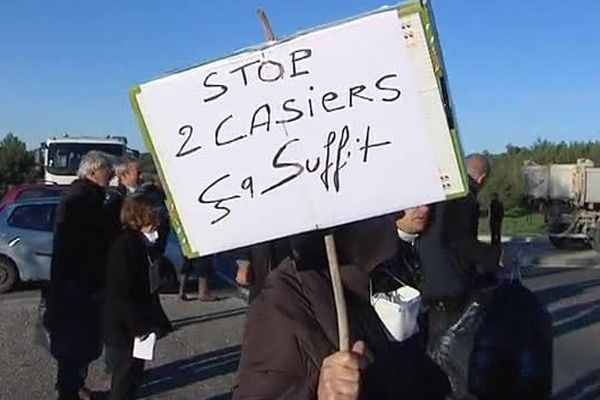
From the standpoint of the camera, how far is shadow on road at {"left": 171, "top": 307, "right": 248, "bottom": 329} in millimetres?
12042

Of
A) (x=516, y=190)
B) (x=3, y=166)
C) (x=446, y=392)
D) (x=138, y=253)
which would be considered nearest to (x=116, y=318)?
(x=138, y=253)

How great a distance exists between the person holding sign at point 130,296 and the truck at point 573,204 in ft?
70.5

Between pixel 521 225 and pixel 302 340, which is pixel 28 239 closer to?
pixel 302 340

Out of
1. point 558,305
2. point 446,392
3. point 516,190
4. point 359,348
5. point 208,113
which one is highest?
point 208,113

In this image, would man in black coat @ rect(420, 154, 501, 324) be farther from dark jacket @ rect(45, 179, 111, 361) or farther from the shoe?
the shoe

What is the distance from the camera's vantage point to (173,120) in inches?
93.1

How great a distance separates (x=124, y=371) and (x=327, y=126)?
4.69m

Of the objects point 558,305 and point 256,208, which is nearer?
point 256,208

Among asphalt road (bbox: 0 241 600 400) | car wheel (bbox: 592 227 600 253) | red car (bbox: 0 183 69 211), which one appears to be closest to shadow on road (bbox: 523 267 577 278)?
asphalt road (bbox: 0 241 600 400)

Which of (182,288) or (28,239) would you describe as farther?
(28,239)

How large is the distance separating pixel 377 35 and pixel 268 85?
9.7 inches

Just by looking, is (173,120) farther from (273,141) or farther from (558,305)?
(558,305)

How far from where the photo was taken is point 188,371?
917 cm

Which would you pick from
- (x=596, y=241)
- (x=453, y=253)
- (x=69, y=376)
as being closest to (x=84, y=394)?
(x=69, y=376)
